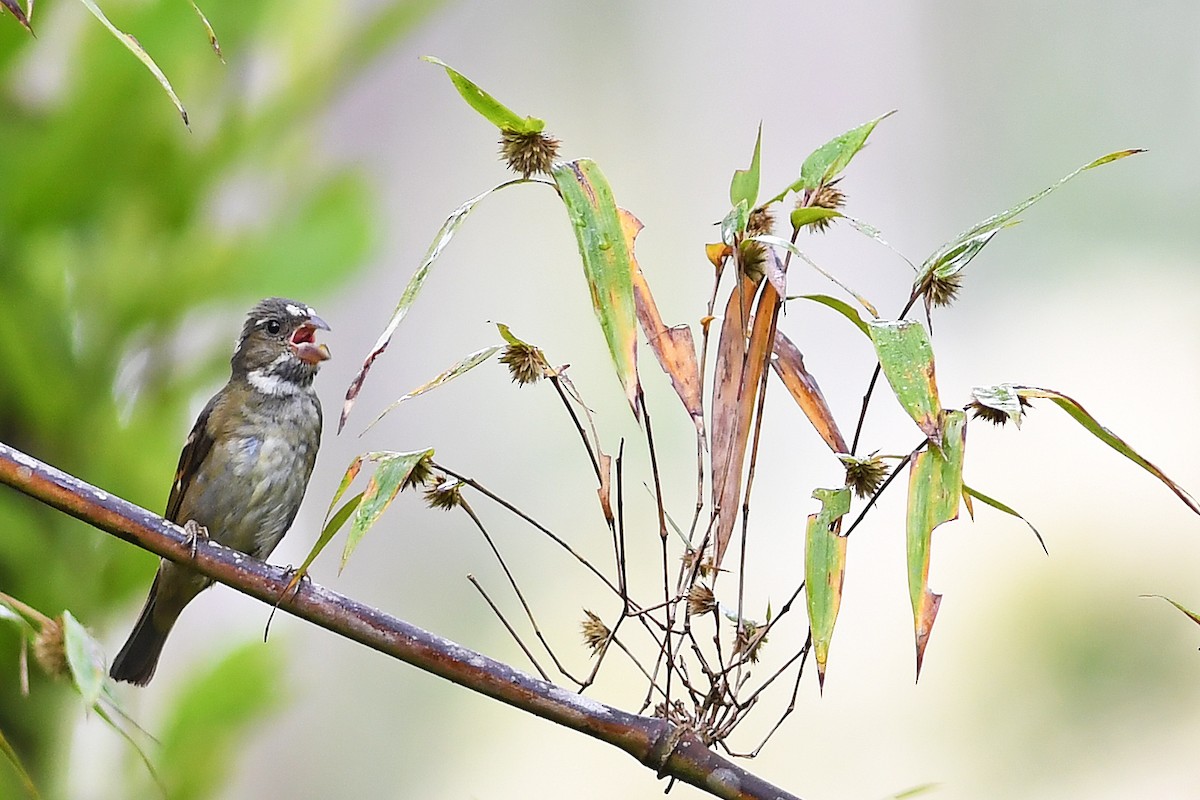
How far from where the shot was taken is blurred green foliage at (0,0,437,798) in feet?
5.70

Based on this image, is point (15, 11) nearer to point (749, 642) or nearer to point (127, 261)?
point (749, 642)

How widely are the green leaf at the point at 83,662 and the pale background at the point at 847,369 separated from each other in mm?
1875

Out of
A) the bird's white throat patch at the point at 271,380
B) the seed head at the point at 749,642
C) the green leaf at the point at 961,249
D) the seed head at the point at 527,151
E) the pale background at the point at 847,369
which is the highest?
the pale background at the point at 847,369

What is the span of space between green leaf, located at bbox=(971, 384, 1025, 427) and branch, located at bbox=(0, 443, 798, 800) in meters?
0.26

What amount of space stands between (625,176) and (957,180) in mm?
883

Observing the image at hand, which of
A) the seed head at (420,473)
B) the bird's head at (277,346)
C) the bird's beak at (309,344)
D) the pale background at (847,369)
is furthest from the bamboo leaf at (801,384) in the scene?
the pale background at (847,369)

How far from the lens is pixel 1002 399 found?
0.70 m

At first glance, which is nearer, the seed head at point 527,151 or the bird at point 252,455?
the seed head at point 527,151

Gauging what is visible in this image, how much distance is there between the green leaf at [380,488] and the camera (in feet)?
2.40

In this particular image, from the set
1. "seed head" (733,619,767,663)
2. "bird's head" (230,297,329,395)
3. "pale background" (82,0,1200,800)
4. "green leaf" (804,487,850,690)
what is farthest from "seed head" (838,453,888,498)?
"pale background" (82,0,1200,800)

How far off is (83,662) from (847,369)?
2420 millimetres

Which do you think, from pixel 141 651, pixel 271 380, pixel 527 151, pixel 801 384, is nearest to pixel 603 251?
pixel 527 151

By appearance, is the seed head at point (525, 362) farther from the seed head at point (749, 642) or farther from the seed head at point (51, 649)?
the seed head at point (51, 649)

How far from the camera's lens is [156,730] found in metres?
1.94
